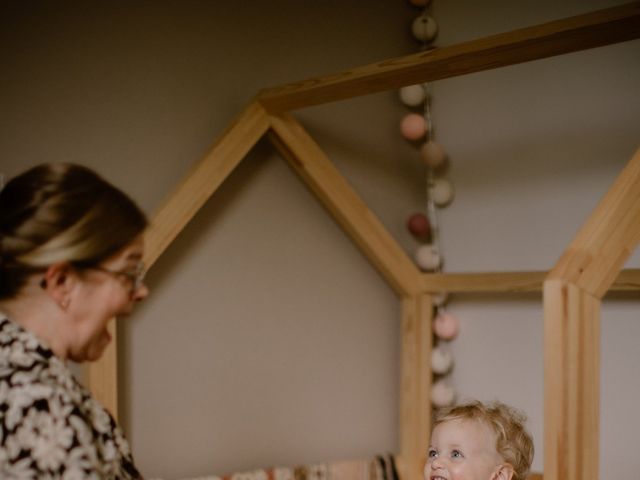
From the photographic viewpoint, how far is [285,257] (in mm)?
2025

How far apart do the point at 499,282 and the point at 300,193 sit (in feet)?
1.84

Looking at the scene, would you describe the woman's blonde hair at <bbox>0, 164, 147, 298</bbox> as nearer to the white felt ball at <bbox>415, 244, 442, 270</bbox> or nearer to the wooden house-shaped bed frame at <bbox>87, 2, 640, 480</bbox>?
the wooden house-shaped bed frame at <bbox>87, 2, 640, 480</bbox>

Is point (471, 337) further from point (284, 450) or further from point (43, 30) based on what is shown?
point (43, 30)

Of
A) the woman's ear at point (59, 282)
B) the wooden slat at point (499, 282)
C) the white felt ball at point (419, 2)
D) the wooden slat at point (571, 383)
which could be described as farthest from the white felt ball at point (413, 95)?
the woman's ear at point (59, 282)

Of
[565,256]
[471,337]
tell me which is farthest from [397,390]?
[565,256]

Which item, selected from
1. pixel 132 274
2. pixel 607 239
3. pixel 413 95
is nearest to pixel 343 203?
pixel 413 95

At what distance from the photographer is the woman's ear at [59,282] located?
0.94 meters

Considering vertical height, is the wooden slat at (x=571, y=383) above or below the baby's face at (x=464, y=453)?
above

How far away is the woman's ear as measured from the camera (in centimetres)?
94

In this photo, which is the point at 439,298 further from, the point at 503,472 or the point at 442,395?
the point at 503,472

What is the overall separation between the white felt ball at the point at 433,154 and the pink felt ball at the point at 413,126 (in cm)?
4

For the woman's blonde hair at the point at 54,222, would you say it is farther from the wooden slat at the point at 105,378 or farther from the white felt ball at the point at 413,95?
the white felt ball at the point at 413,95

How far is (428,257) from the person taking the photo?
2193 mm

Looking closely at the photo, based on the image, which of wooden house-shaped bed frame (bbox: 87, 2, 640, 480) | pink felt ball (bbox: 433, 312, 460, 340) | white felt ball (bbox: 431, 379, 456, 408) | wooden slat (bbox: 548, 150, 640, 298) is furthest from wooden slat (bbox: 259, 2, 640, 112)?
white felt ball (bbox: 431, 379, 456, 408)
